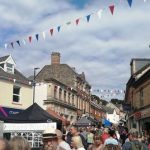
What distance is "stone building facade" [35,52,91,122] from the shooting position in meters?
51.4

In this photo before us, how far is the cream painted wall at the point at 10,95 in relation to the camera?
A: 3575 centimetres

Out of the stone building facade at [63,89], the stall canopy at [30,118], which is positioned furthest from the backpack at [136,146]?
the stone building facade at [63,89]

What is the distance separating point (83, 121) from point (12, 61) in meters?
9.34

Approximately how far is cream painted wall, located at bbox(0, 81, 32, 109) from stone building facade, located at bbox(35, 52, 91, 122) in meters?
12.1

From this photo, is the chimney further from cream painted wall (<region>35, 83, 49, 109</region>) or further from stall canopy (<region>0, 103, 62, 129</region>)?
stall canopy (<region>0, 103, 62, 129</region>)

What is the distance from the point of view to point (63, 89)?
56406mm

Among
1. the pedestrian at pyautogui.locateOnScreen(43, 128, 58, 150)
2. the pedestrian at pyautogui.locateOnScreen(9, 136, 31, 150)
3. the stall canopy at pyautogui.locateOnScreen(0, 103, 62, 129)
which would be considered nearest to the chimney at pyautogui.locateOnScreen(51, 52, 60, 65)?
the stall canopy at pyautogui.locateOnScreen(0, 103, 62, 129)

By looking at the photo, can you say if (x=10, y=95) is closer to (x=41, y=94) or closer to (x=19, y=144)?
(x=41, y=94)

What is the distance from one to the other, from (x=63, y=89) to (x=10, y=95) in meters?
20.2

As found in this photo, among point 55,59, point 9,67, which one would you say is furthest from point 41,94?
point 55,59

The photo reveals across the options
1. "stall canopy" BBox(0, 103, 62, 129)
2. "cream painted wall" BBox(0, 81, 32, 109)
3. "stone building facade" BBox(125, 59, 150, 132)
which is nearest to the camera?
"stall canopy" BBox(0, 103, 62, 129)

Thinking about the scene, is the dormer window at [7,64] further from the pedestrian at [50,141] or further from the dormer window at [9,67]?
the pedestrian at [50,141]

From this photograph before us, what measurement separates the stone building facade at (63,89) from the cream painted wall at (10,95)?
1210cm

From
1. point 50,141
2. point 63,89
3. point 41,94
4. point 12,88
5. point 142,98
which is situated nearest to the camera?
point 50,141
